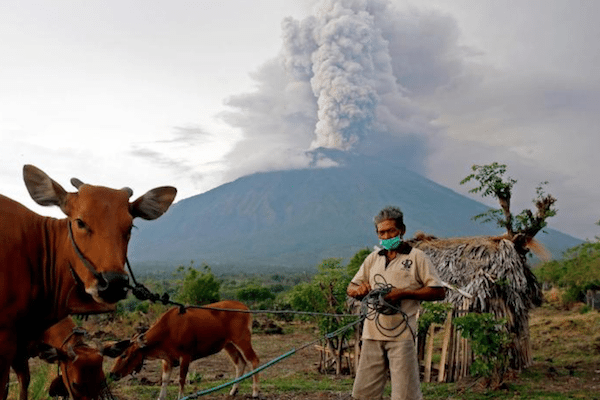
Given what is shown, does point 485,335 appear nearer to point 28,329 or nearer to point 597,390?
point 597,390

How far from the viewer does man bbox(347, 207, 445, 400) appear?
4133mm

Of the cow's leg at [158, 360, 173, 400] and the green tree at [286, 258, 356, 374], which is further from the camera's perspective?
the green tree at [286, 258, 356, 374]

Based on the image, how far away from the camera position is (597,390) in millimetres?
9680

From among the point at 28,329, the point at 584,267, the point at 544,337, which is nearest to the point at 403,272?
the point at 28,329

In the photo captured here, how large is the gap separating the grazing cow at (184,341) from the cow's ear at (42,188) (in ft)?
17.4

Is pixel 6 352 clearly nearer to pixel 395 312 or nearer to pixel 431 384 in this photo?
pixel 395 312

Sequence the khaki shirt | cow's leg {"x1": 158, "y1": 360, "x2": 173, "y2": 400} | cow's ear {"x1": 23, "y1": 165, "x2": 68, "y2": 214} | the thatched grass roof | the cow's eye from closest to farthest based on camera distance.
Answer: the cow's eye → cow's ear {"x1": 23, "y1": 165, "x2": 68, "y2": 214} → the khaki shirt → cow's leg {"x1": 158, "y1": 360, "x2": 173, "y2": 400} → the thatched grass roof

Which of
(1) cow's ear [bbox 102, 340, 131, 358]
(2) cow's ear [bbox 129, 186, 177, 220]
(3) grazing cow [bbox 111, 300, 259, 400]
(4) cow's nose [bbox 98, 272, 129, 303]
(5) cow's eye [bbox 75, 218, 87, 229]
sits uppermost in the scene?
(2) cow's ear [bbox 129, 186, 177, 220]

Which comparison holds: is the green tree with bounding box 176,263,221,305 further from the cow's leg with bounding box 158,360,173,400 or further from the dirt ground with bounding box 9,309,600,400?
the cow's leg with bounding box 158,360,173,400

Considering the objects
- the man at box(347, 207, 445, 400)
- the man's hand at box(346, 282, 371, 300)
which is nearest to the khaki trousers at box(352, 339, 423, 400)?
the man at box(347, 207, 445, 400)

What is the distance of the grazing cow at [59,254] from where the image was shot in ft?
9.43

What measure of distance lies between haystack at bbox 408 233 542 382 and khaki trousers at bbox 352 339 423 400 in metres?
7.93

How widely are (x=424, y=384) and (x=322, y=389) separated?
256 cm

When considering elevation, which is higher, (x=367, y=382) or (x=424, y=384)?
(x=367, y=382)
